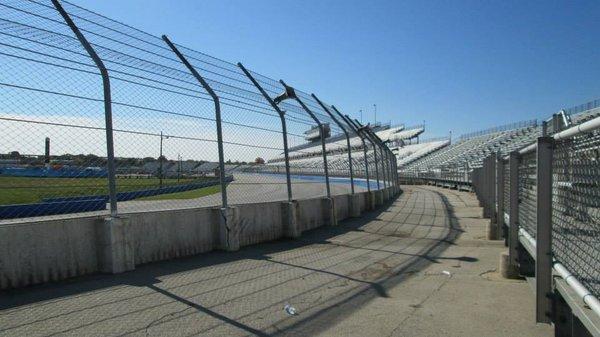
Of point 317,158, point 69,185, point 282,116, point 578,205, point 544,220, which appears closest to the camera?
point 578,205

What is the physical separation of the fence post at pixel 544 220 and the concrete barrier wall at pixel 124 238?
4863 mm

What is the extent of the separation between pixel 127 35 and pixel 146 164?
80.1 inches

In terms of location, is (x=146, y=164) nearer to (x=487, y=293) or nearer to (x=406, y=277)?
(x=406, y=277)

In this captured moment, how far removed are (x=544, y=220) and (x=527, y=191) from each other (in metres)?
2.09

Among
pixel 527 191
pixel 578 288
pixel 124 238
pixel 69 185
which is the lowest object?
pixel 124 238

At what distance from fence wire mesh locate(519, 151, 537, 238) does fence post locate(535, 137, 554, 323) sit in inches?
42.4

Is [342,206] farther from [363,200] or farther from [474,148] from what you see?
[474,148]

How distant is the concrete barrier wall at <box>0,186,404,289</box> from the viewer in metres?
5.84

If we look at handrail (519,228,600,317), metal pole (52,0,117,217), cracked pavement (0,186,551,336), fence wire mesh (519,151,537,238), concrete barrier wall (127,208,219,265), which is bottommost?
cracked pavement (0,186,551,336)

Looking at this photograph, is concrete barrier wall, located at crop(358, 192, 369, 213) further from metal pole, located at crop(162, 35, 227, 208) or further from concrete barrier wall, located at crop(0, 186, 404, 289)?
metal pole, located at crop(162, 35, 227, 208)

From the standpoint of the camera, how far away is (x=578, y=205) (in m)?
3.77

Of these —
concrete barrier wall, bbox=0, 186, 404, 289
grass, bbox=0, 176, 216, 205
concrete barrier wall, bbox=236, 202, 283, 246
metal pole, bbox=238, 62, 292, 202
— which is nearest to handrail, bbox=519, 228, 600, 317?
concrete barrier wall, bbox=0, 186, 404, 289

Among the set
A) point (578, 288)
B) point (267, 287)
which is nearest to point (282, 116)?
point (267, 287)

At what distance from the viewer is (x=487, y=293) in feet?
20.1
